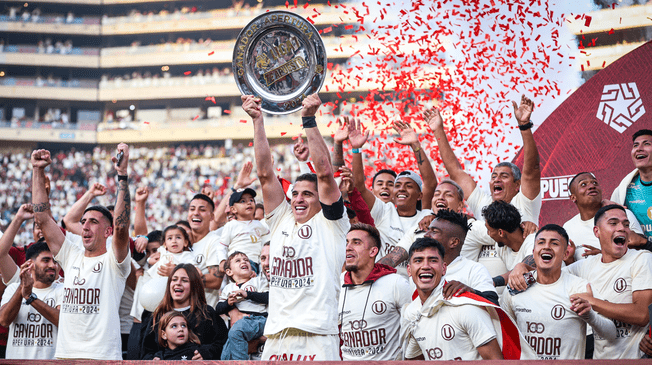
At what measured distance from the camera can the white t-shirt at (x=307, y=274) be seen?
385cm

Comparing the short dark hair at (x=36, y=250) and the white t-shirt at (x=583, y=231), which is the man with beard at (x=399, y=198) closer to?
the white t-shirt at (x=583, y=231)

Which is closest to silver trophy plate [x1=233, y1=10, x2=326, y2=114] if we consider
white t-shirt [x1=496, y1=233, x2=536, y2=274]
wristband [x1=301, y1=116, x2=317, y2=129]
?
wristband [x1=301, y1=116, x2=317, y2=129]

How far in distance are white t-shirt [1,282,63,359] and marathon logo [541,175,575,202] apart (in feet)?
19.1

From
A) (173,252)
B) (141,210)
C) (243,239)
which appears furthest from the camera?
(141,210)

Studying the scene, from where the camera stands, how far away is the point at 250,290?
17.6 feet

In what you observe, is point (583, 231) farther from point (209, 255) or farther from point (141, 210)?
point (141, 210)

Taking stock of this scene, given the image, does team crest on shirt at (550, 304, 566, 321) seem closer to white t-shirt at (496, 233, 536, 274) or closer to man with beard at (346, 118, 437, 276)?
white t-shirt at (496, 233, 536, 274)

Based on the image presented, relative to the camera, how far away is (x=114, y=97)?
38.8 meters

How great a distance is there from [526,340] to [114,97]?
3805 cm

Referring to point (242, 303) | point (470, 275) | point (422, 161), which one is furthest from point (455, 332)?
point (422, 161)

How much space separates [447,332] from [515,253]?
1382 mm

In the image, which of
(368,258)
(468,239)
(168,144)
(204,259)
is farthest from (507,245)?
(168,144)

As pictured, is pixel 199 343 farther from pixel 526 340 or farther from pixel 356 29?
pixel 356 29

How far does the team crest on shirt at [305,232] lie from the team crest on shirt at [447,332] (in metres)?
1.02
